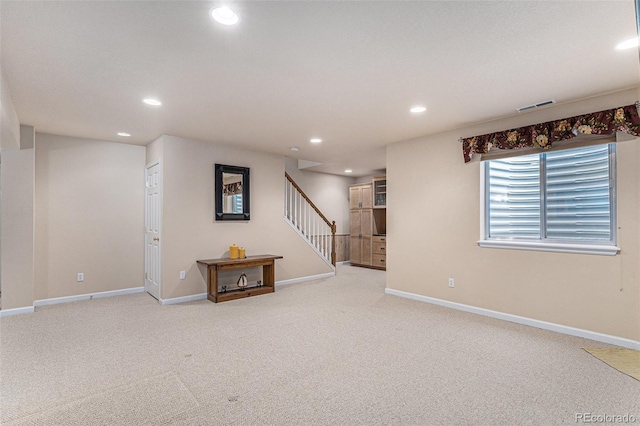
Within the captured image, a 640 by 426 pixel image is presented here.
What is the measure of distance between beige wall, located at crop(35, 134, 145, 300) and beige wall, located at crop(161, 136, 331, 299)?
1065 mm

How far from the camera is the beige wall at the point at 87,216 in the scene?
4.60 meters

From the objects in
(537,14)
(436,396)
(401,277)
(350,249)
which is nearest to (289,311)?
(401,277)

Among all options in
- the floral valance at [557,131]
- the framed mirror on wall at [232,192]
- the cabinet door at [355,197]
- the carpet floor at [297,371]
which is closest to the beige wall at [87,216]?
the carpet floor at [297,371]

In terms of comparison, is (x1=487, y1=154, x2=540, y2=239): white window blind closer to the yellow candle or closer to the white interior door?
the yellow candle

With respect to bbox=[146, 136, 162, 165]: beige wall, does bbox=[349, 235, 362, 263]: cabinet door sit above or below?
below

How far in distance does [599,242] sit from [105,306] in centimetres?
595

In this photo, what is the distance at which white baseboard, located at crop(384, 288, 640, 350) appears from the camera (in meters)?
3.05

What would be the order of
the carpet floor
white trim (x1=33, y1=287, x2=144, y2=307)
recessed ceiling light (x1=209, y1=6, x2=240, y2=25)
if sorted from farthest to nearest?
white trim (x1=33, y1=287, x2=144, y2=307) → the carpet floor → recessed ceiling light (x1=209, y1=6, x2=240, y2=25)

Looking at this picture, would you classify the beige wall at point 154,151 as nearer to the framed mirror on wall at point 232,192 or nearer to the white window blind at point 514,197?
the framed mirror on wall at point 232,192

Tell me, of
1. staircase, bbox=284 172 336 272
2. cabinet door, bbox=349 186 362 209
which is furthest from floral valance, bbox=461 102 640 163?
cabinet door, bbox=349 186 362 209

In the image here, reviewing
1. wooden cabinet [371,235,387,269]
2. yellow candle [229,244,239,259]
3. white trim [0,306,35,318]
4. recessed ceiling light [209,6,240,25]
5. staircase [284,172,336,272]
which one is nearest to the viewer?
recessed ceiling light [209,6,240,25]

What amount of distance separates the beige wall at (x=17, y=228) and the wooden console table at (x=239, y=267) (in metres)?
2.08

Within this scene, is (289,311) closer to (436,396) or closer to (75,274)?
(436,396)

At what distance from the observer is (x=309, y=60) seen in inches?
96.1
